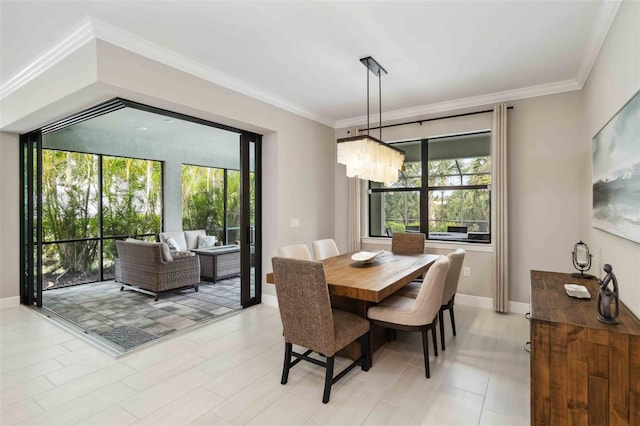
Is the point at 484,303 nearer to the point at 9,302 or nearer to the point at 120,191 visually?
the point at 9,302

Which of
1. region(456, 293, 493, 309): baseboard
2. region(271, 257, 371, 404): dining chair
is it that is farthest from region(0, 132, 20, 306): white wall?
region(456, 293, 493, 309): baseboard

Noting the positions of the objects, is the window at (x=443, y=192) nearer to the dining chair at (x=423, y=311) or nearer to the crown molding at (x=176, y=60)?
the crown molding at (x=176, y=60)

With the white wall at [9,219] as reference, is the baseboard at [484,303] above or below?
below

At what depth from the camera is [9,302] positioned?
4.38m

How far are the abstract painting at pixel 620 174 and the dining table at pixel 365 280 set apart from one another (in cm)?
144

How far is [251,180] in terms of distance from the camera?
4.49m

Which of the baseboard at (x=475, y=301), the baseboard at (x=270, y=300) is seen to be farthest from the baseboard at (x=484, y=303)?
the baseboard at (x=270, y=300)

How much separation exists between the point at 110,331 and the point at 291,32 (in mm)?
3554

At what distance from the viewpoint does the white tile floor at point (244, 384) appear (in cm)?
210

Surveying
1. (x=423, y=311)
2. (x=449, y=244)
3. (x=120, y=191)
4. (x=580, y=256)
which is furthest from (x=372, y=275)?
(x=120, y=191)

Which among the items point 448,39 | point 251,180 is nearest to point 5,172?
point 251,180

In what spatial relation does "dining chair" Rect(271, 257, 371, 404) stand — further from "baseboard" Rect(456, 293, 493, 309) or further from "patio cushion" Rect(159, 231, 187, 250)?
"patio cushion" Rect(159, 231, 187, 250)

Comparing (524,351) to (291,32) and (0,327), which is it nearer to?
(291,32)

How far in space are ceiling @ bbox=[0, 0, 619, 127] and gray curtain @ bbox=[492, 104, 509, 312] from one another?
1.47 feet
